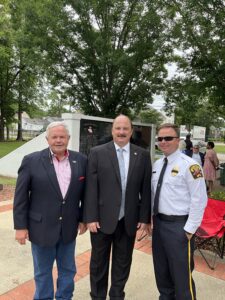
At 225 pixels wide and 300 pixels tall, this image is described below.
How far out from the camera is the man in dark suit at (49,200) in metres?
2.97

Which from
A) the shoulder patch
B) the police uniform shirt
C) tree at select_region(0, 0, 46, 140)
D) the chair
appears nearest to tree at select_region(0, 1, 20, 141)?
tree at select_region(0, 0, 46, 140)

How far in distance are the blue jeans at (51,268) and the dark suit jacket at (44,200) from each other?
5.5 inches

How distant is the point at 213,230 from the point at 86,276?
1.72 m

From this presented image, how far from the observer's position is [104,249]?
3.22m

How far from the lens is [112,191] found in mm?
3045

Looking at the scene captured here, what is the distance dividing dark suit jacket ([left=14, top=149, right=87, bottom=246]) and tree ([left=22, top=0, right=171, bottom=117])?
10683 mm

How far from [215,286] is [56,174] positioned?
234cm

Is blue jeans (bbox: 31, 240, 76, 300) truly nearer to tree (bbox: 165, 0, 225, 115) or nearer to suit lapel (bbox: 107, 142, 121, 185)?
suit lapel (bbox: 107, 142, 121, 185)

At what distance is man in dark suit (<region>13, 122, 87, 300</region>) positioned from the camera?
2969 mm

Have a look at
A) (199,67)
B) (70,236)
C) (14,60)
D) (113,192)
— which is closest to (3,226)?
(70,236)

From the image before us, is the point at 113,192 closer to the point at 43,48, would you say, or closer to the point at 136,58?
the point at 136,58

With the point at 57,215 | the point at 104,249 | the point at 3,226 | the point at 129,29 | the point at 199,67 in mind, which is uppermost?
the point at 129,29

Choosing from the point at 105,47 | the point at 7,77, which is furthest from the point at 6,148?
the point at 7,77

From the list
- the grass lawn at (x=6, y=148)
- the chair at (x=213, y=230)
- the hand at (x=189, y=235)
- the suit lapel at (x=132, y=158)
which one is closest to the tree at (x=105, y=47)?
the grass lawn at (x=6, y=148)
